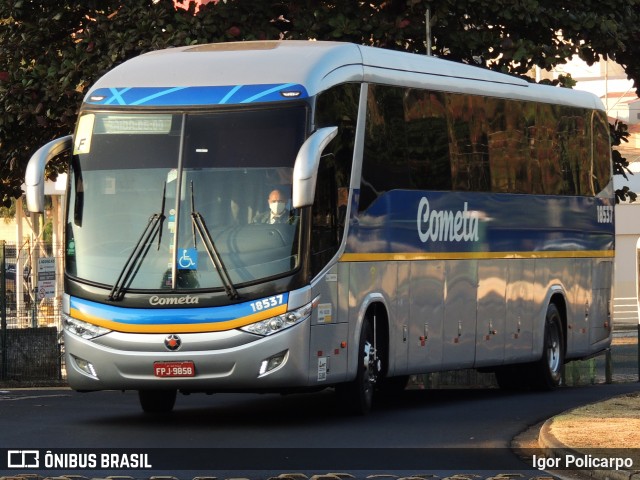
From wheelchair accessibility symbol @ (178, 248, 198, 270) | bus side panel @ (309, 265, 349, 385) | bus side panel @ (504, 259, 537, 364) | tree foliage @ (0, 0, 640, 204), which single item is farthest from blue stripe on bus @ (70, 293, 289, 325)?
tree foliage @ (0, 0, 640, 204)

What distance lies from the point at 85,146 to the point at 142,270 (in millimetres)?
1463

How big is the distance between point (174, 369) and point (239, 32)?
34.1 feet

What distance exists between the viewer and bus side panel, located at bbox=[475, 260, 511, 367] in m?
20.7

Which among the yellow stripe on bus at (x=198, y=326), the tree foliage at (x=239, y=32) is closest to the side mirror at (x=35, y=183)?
the yellow stripe on bus at (x=198, y=326)

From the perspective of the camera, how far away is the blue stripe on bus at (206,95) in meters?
16.0

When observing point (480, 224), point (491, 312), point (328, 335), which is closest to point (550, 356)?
point (491, 312)

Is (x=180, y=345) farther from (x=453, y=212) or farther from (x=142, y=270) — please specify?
(x=453, y=212)

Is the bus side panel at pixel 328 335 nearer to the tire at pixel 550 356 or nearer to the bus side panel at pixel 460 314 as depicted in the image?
the bus side panel at pixel 460 314

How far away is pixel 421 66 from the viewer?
761 inches

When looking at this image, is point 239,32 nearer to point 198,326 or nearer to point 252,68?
point 252,68

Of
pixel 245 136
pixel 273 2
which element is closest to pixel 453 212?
pixel 245 136

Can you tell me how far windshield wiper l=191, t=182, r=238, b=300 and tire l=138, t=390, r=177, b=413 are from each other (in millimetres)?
2538

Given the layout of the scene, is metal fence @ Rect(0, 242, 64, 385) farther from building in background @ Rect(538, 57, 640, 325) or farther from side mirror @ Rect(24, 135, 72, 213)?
building in background @ Rect(538, 57, 640, 325)

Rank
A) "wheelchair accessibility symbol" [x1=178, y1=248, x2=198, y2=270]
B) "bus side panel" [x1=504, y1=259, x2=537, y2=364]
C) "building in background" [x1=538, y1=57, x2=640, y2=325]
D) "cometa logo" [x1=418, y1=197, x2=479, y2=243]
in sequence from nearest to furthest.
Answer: "wheelchair accessibility symbol" [x1=178, y1=248, x2=198, y2=270] < "cometa logo" [x1=418, y1=197, x2=479, y2=243] < "bus side panel" [x1=504, y1=259, x2=537, y2=364] < "building in background" [x1=538, y1=57, x2=640, y2=325]
